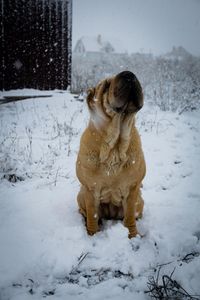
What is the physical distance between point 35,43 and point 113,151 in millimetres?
7976

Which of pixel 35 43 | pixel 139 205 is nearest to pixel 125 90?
pixel 139 205

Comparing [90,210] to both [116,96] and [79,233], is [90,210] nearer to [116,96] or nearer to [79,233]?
[79,233]

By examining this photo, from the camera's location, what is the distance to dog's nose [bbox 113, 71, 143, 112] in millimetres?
1917

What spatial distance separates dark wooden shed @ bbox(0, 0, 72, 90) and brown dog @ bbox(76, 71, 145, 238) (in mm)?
7532

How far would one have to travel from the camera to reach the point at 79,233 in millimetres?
2594

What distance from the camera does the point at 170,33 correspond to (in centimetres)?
2180

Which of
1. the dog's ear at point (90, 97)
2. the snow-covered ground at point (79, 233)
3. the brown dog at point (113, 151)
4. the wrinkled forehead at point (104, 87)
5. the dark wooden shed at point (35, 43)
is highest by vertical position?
the dark wooden shed at point (35, 43)

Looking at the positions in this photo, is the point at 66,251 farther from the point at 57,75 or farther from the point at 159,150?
the point at 57,75

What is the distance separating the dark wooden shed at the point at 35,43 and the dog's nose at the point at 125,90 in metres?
7.90

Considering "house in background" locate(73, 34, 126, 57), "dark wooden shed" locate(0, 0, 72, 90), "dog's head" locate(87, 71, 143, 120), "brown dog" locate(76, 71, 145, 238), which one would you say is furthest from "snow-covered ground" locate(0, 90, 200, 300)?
"house in background" locate(73, 34, 126, 57)

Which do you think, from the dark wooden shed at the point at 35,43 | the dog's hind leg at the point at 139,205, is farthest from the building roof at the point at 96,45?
the dog's hind leg at the point at 139,205

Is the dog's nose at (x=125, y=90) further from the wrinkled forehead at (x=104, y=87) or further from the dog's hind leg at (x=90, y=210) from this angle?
the dog's hind leg at (x=90, y=210)

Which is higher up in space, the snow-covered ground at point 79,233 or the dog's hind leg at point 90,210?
the dog's hind leg at point 90,210

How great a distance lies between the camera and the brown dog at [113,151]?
77.9 inches
